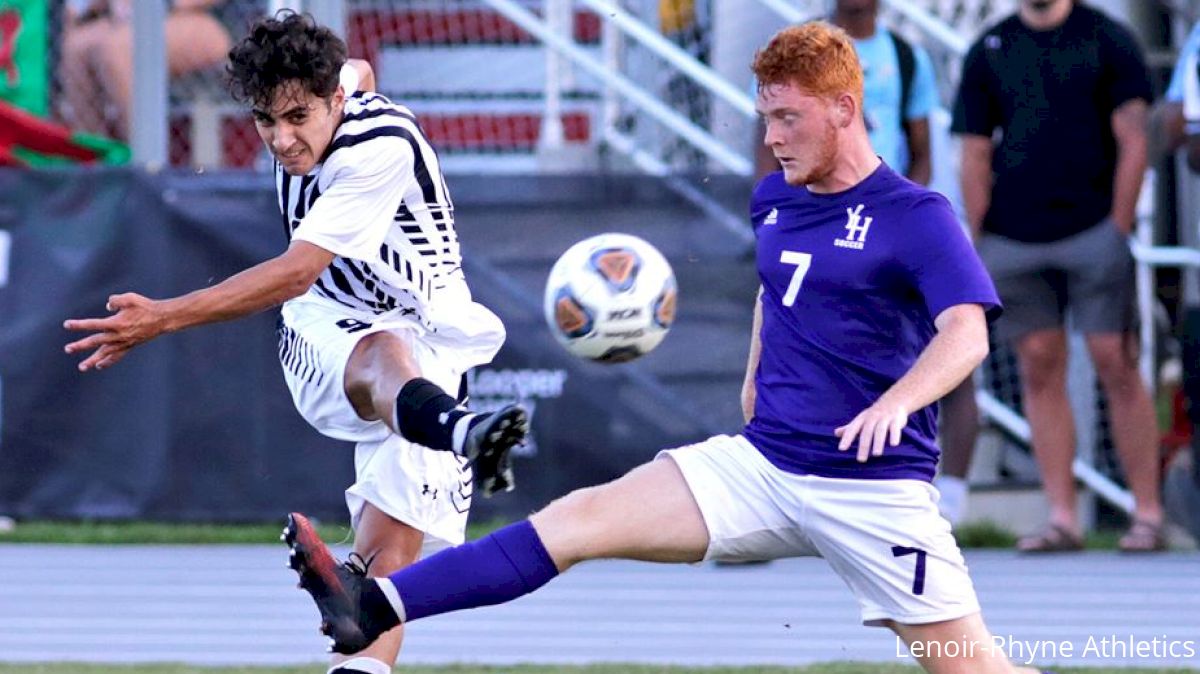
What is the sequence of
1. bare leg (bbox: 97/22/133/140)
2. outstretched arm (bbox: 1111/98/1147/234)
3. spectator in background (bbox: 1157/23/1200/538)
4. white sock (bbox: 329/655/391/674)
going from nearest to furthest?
1. white sock (bbox: 329/655/391/674)
2. spectator in background (bbox: 1157/23/1200/538)
3. outstretched arm (bbox: 1111/98/1147/234)
4. bare leg (bbox: 97/22/133/140)

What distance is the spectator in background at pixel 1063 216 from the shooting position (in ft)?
31.1

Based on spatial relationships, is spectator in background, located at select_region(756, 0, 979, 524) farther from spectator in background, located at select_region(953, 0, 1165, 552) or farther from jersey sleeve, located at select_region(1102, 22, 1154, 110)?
jersey sleeve, located at select_region(1102, 22, 1154, 110)

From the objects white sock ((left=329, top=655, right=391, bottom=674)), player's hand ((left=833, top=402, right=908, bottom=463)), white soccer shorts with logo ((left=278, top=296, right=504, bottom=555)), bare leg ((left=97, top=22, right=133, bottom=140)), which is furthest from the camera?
bare leg ((left=97, top=22, right=133, bottom=140))

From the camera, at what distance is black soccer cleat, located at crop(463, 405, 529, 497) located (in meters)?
5.25

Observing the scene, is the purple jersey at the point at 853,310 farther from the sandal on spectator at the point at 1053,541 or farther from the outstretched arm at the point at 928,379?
the sandal on spectator at the point at 1053,541

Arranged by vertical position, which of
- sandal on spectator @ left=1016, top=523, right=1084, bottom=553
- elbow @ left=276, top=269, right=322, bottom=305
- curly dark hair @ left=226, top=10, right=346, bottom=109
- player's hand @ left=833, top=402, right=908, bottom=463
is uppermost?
curly dark hair @ left=226, top=10, right=346, bottom=109

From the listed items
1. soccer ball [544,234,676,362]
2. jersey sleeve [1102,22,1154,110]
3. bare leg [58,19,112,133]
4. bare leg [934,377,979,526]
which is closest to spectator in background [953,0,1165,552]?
jersey sleeve [1102,22,1154,110]

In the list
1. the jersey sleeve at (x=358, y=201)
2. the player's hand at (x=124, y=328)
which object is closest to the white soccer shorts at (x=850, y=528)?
the jersey sleeve at (x=358, y=201)

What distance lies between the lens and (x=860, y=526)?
199 inches

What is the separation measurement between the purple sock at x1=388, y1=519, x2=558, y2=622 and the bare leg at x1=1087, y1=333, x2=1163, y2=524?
5106mm

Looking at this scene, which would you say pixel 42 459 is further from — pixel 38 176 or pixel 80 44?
pixel 80 44

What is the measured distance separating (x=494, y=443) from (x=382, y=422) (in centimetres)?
65

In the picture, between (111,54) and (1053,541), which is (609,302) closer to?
(1053,541)

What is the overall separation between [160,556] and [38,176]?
2.15m
